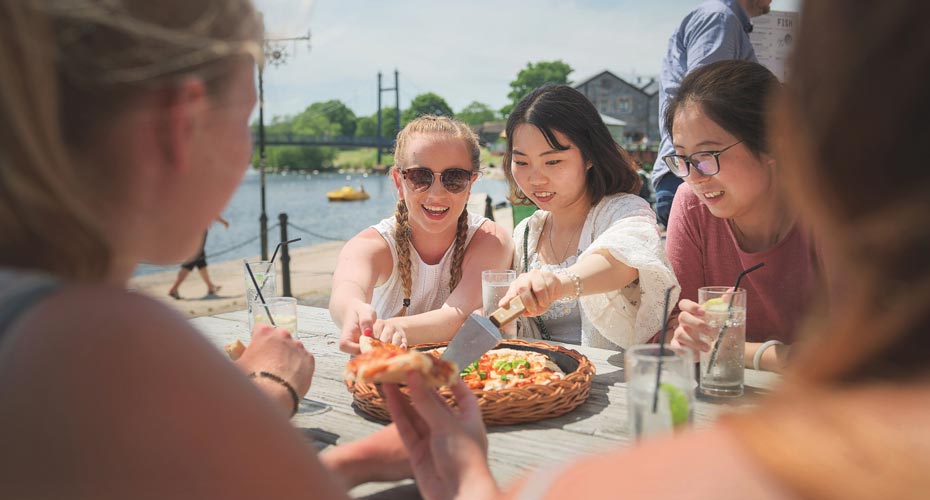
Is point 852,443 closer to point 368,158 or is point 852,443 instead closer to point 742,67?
point 742,67

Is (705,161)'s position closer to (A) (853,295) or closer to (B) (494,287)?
(B) (494,287)

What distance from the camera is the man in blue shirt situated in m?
4.05

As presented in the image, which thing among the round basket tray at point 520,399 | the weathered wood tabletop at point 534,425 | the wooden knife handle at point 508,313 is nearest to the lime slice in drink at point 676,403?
the weathered wood tabletop at point 534,425

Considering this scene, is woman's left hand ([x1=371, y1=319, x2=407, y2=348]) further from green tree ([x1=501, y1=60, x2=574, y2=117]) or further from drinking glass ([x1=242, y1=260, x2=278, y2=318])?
green tree ([x1=501, y1=60, x2=574, y2=117])

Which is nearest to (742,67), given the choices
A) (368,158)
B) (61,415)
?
(61,415)

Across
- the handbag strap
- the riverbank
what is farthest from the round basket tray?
the riverbank

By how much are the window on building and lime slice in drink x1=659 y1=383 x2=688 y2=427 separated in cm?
6616

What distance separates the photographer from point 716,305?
2.10 m

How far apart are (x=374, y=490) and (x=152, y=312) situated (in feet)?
2.82

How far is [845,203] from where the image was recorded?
0.55 m

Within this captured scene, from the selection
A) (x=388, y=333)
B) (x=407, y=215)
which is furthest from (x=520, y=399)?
(x=407, y=215)

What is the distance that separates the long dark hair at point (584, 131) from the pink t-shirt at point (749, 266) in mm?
495

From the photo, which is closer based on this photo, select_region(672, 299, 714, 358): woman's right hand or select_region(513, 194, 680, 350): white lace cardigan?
select_region(672, 299, 714, 358): woman's right hand

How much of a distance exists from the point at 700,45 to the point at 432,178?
6.51ft
